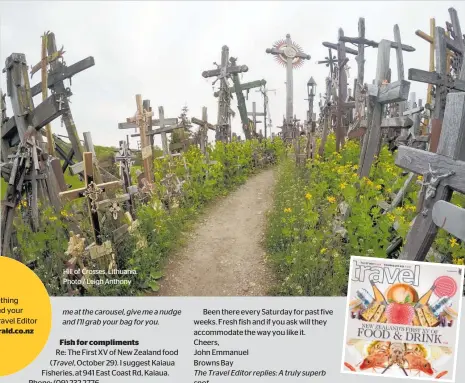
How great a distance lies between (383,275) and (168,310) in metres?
1.33

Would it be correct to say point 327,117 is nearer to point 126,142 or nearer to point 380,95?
point 380,95

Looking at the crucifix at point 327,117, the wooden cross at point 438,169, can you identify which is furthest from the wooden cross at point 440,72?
the crucifix at point 327,117

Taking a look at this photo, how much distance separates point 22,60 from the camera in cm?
322

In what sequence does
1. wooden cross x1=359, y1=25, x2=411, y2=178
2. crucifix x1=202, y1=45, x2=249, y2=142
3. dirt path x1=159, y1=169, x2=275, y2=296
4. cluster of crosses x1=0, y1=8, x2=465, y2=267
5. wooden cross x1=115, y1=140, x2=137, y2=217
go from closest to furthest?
cluster of crosses x1=0, y1=8, x2=465, y2=267 < dirt path x1=159, y1=169, x2=275, y2=296 < wooden cross x1=359, y1=25, x2=411, y2=178 < wooden cross x1=115, y1=140, x2=137, y2=217 < crucifix x1=202, y1=45, x2=249, y2=142

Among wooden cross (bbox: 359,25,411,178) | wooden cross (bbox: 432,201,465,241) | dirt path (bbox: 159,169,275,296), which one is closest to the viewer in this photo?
wooden cross (bbox: 432,201,465,241)

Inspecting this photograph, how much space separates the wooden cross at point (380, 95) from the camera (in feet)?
10.2

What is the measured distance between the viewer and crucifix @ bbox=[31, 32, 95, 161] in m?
3.27

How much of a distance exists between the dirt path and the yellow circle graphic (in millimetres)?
751

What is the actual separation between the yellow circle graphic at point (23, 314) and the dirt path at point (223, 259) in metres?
0.75

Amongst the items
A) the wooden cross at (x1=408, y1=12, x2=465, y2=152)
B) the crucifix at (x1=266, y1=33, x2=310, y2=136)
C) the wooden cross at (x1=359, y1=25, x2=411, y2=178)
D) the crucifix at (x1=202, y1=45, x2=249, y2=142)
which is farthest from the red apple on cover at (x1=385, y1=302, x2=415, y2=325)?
the crucifix at (x1=202, y1=45, x2=249, y2=142)

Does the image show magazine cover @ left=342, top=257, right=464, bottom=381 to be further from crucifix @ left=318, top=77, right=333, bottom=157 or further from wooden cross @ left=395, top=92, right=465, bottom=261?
crucifix @ left=318, top=77, right=333, bottom=157

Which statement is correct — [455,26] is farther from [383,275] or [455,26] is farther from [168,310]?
[168,310]

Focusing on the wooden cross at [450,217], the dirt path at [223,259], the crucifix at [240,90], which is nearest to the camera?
the wooden cross at [450,217]

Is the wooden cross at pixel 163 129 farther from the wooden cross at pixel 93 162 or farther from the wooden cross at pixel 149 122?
the wooden cross at pixel 93 162
